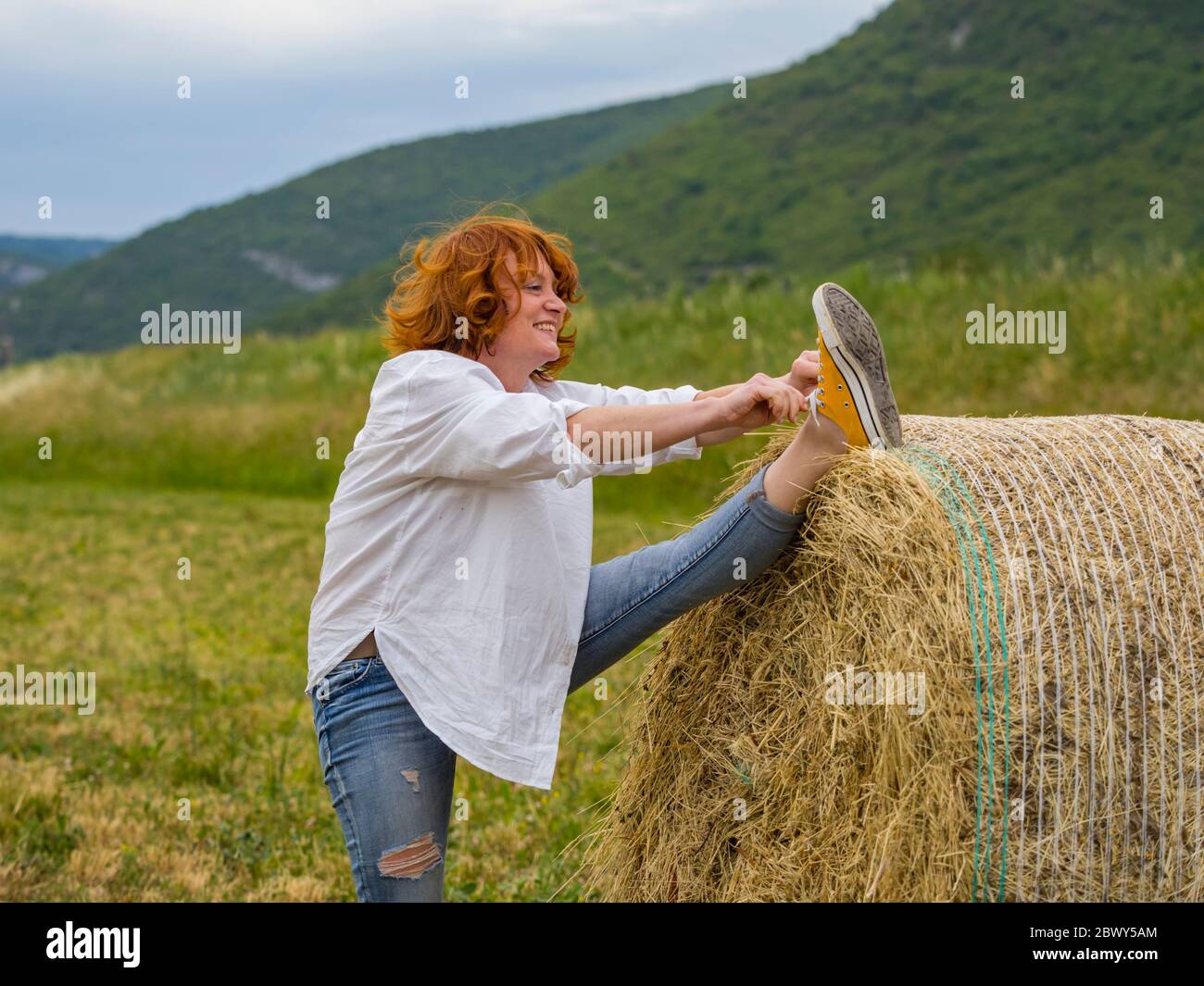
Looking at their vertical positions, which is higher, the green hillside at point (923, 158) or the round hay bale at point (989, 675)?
the green hillside at point (923, 158)

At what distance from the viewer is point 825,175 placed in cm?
4975

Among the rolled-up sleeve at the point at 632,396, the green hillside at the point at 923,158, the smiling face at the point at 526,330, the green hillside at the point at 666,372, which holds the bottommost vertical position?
the rolled-up sleeve at the point at 632,396

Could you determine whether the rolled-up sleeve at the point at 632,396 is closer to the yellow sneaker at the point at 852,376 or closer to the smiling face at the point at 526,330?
the smiling face at the point at 526,330

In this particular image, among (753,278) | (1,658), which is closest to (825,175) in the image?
(753,278)

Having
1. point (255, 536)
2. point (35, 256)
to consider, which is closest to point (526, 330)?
point (255, 536)

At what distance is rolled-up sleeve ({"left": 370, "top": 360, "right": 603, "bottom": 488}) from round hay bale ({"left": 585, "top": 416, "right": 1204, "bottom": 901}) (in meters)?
0.85

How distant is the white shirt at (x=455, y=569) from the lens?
347 centimetres

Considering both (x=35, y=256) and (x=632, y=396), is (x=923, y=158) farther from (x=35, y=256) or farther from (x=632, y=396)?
(x=35, y=256)

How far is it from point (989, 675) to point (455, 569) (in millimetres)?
1434

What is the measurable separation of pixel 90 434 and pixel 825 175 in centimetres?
3456

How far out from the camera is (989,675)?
3.17 metres

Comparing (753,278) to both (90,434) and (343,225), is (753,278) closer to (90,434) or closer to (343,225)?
(90,434)

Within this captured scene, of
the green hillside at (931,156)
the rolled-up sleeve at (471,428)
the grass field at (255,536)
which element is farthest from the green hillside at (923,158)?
the rolled-up sleeve at (471,428)

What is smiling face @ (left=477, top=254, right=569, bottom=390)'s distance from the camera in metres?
3.78
